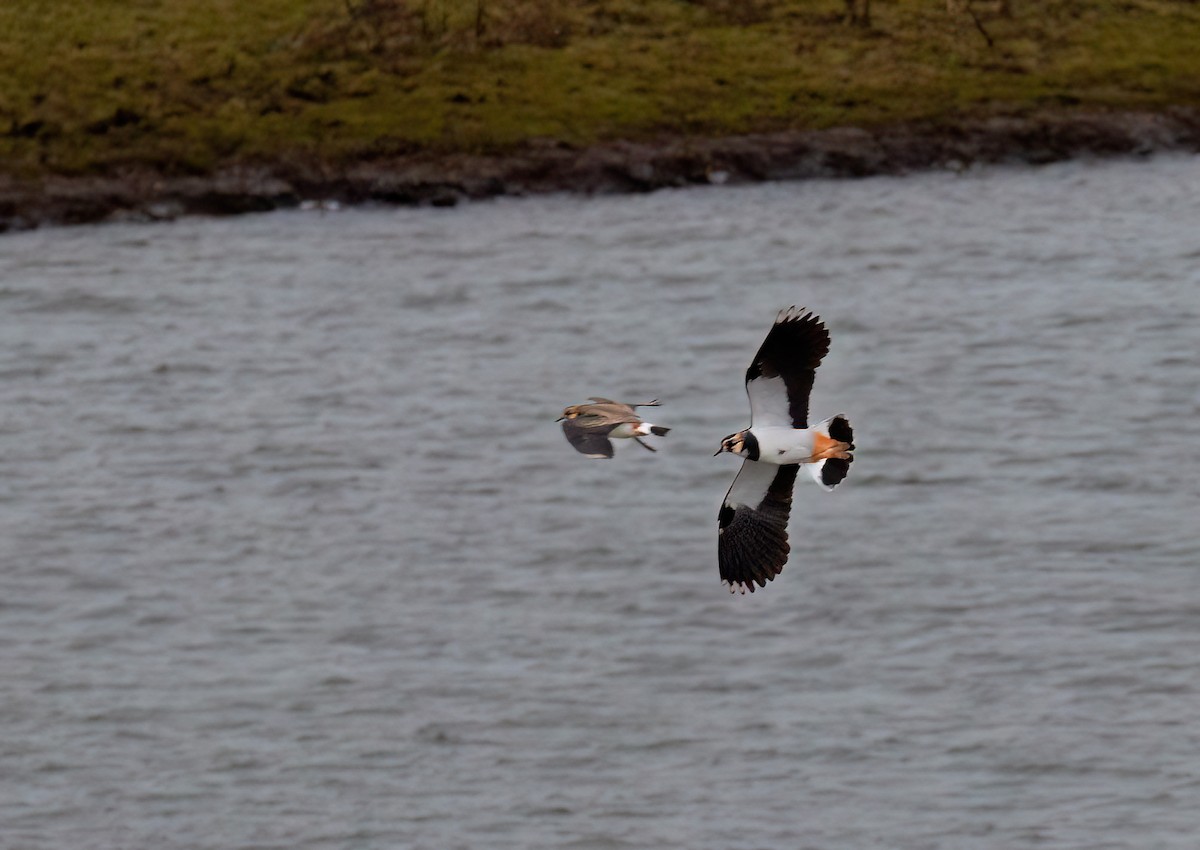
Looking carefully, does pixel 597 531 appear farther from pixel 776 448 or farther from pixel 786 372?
pixel 776 448

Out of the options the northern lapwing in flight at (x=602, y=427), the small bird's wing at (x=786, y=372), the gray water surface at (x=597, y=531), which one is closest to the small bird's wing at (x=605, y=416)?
the northern lapwing in flight at (x=602, y=427)

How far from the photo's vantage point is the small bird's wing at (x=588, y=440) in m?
10.1

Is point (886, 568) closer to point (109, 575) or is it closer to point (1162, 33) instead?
point (109, 575)

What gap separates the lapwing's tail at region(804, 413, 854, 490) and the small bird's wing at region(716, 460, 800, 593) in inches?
36.1

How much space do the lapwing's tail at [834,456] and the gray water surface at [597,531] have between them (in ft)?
25.9

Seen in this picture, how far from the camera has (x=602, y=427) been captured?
34.9ft

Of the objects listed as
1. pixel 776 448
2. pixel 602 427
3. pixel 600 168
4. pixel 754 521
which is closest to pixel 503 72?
pixel 600 168

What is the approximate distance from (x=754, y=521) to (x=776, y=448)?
4.15 feet

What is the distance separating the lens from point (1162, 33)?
101 feet

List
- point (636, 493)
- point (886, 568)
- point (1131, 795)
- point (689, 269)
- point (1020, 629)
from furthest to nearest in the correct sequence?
point (689, 269) → point (636, 493) → point (886, 568) → point (1020, 629) → point (1131, 795)

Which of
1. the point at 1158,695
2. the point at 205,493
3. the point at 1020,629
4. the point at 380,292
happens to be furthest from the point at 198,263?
the point at 1158,695

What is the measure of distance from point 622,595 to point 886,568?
2944 mm

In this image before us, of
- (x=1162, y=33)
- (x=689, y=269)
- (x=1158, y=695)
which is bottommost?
(x=1158, y=695)

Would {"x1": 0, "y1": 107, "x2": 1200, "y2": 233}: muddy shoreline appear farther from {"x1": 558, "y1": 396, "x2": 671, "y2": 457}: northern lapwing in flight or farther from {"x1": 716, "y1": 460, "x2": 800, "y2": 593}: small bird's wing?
{"x1": 558, "y1": 396, "x2": 671, "y2": 457}: northern lapwing in flight
